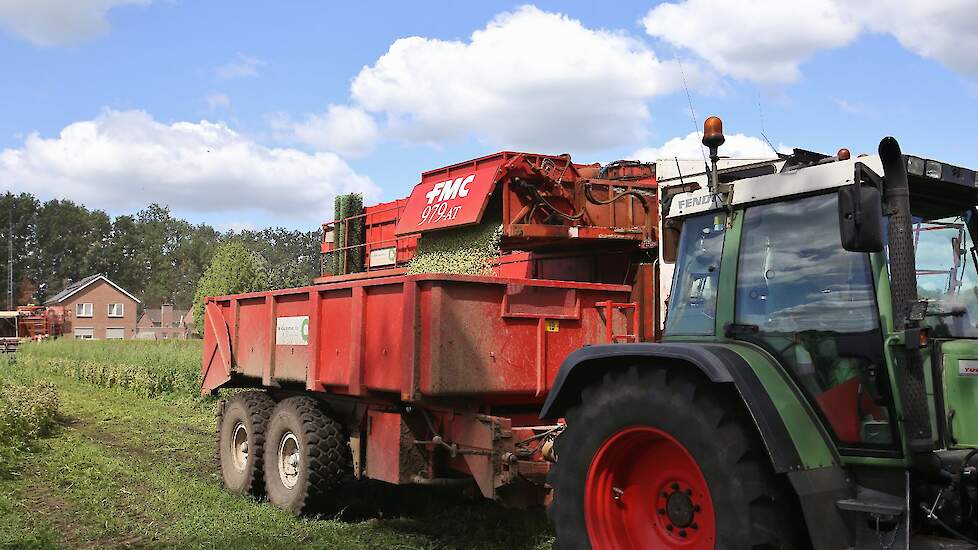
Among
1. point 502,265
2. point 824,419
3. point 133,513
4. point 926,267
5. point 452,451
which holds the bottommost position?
point 133,513

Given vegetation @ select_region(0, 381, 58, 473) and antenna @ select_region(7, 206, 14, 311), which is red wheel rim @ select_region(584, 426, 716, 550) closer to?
vegetation @ select_region(0, 381, 58, 473)

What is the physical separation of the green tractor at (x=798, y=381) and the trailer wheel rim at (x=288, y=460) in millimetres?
3704

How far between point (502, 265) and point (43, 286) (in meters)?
96.0

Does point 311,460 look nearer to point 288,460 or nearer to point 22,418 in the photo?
point 288,460

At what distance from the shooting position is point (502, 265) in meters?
9.88

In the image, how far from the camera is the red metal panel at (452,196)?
9383 mm

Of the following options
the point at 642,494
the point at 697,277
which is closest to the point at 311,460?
the point at 642,494

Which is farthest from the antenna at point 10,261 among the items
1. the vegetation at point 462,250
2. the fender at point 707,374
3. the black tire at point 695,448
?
the black tire at point 695,448

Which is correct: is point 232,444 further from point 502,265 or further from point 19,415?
point 19,415

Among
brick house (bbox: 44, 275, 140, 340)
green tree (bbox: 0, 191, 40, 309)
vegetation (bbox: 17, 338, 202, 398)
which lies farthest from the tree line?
vegetation (bbox: 17, 338, 202, 398)

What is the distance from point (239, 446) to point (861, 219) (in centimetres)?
690

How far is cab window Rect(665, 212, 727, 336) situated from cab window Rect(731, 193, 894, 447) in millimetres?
159

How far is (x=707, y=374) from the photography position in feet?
11.7

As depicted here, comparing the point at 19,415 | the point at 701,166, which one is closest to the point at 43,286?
the point at 19,415
